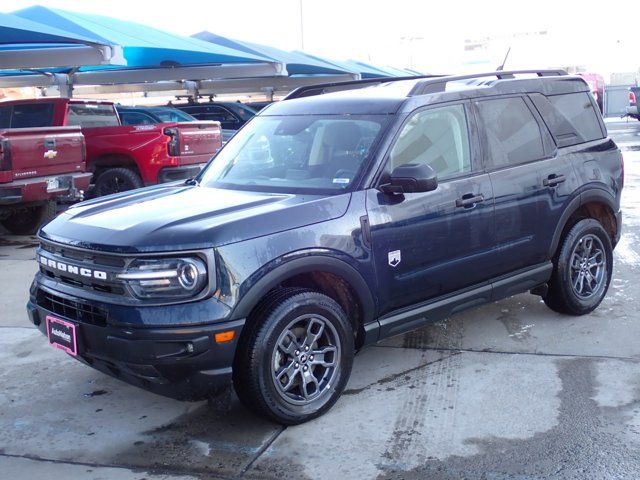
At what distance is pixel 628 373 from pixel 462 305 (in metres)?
1.09

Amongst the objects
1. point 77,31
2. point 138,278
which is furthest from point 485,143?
point 77,31

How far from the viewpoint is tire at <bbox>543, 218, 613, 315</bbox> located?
223 inches

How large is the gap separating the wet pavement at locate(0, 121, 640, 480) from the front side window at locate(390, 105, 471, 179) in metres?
1.31

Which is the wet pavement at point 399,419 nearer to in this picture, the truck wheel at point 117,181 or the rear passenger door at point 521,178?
the rear passenger door at point 521,178

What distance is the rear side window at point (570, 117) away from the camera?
5.66 m

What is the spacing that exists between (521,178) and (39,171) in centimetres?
626

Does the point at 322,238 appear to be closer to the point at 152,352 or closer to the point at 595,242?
A: the point at 152,352

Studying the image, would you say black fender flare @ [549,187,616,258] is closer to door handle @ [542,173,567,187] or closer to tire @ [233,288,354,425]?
door handle @ [542,173,567,187]

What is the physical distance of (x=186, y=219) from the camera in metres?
3.99

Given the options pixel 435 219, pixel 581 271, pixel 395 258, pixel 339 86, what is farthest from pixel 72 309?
pixel 581 271

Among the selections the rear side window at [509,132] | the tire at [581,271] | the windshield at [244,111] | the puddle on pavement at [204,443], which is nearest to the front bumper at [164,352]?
the puddle on pavement at [204,443]

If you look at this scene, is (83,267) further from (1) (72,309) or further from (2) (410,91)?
(2) (410,91)

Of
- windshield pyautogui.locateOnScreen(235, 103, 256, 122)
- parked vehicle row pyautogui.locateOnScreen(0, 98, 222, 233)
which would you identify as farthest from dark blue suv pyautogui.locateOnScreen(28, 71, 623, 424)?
windshield pyautogui.locateOnScreen(235, 103, 256, 122)

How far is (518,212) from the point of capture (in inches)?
204
